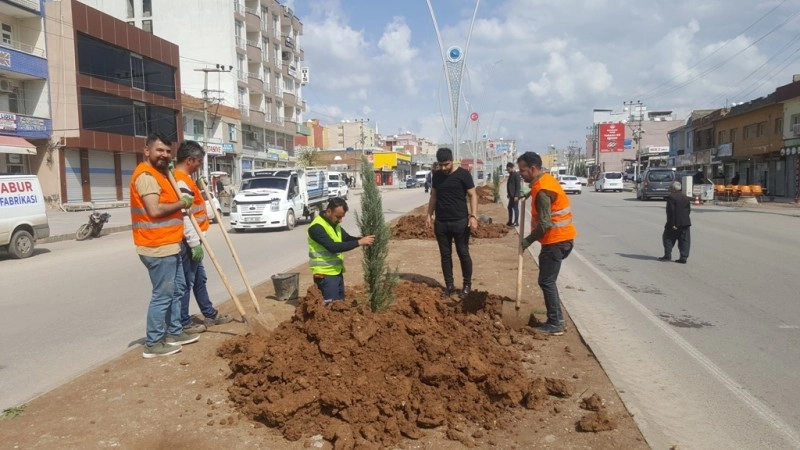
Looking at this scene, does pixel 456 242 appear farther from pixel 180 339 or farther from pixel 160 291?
pixel 160 291

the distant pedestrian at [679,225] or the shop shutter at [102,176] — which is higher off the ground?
the shop shutter at [102,176]

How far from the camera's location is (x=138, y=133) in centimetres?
3744

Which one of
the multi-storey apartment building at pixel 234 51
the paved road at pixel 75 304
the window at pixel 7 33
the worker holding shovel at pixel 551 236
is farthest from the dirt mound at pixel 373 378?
the multi-storey apartment building at pixel 234 51

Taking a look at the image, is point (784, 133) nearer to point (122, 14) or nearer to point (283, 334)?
point (283, 334)

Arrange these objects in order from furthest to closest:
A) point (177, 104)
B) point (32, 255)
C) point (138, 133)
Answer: point (177, 104)
point (138, 133)
point (32, 255)

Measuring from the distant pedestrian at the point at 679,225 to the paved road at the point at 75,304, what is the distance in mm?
7103

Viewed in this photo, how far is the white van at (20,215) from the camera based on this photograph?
12.3m

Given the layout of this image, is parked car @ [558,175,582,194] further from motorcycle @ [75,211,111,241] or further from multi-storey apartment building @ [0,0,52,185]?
multi-storey apartment building @ [0,0,52,185]

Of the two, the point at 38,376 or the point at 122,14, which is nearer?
the point at 38,376

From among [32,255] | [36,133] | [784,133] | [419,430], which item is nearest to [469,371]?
[419,430]

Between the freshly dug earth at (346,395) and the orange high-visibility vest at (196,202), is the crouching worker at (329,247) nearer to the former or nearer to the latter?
the freshly dug earth at (346,395)

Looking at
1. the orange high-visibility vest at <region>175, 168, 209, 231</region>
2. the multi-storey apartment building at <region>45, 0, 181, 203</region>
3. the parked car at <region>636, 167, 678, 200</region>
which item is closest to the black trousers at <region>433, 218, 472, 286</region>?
the orange high-visibility vest at <region>175, 168, 209, 231</region>

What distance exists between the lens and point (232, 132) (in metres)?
49.3

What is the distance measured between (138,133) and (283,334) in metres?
37.3
